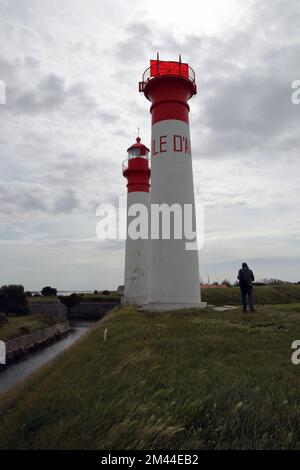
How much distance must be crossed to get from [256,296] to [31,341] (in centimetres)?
2104

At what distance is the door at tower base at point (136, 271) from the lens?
112 feet

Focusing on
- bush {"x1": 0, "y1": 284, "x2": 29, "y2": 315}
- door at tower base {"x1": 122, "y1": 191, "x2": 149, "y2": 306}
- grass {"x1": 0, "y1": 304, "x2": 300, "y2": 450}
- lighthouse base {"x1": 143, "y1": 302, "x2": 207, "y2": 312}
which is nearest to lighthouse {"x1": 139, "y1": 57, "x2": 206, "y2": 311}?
lighthouse base {"x1": 143, "y1": 302, "x2": 207, "y2": 312}

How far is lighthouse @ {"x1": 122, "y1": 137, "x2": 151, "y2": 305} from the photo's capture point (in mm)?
34219

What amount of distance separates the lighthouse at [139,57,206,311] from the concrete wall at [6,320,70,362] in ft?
38.1

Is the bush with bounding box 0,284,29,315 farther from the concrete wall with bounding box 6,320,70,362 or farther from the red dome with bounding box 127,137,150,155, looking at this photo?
the red dome with bounding box 127,137,150,155

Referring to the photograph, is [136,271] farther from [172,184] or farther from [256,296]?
[172,184]

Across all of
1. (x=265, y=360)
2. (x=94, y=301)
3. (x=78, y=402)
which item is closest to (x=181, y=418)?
(x=78, y=402)

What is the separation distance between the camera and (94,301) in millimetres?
64938

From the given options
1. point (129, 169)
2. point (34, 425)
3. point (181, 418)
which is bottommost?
point (34, 425)

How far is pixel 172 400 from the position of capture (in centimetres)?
581

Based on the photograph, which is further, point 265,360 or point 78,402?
point 265,360

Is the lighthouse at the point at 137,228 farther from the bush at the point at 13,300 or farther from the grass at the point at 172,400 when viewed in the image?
the grass at the point at 172,400
